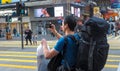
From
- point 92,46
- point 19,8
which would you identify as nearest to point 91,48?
point 92,46

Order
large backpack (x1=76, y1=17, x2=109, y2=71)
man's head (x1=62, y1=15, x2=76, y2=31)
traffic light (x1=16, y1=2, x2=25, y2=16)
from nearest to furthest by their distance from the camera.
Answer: large backpack (x1=76, y1=17, x2=109, y2=71)
man's head (x1=62, y1=15, x2=76, y2=31)
traffic light (x1=16, y1=2, x2=25, y2=16)

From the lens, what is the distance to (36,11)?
5062 cm

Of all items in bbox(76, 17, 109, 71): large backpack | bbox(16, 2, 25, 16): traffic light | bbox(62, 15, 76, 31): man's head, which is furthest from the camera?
bbox(16, 2, 25, 16): traffic light

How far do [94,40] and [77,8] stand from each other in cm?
4992

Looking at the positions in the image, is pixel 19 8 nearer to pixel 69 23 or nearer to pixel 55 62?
pixel 69 23

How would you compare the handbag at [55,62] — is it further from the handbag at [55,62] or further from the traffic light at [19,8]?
the traffic light at [19,8]

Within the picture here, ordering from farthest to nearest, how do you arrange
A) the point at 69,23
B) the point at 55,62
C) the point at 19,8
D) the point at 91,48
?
the point at 19,8 → the point at 69,23 → the point at 55,62 → the point at 91,48

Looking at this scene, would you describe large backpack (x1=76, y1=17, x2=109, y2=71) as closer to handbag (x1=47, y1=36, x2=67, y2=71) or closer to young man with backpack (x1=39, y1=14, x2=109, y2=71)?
young man with backpack (x1=39, y1=14, x2=109, y2=71)

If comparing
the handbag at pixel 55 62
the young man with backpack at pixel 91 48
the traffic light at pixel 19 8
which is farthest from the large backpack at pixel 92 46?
the traffic light at pixel 19 8

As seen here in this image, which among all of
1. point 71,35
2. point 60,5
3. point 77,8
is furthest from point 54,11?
point 71,35

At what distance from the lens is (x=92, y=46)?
3.70m

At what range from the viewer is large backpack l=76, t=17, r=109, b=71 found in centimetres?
370

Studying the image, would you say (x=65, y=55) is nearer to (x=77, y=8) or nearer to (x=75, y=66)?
(x=75, y=66)

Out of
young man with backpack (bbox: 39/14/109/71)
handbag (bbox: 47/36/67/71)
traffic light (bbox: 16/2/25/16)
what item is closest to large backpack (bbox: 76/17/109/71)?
young man with backpack (bbox: 39/14/109/71)
